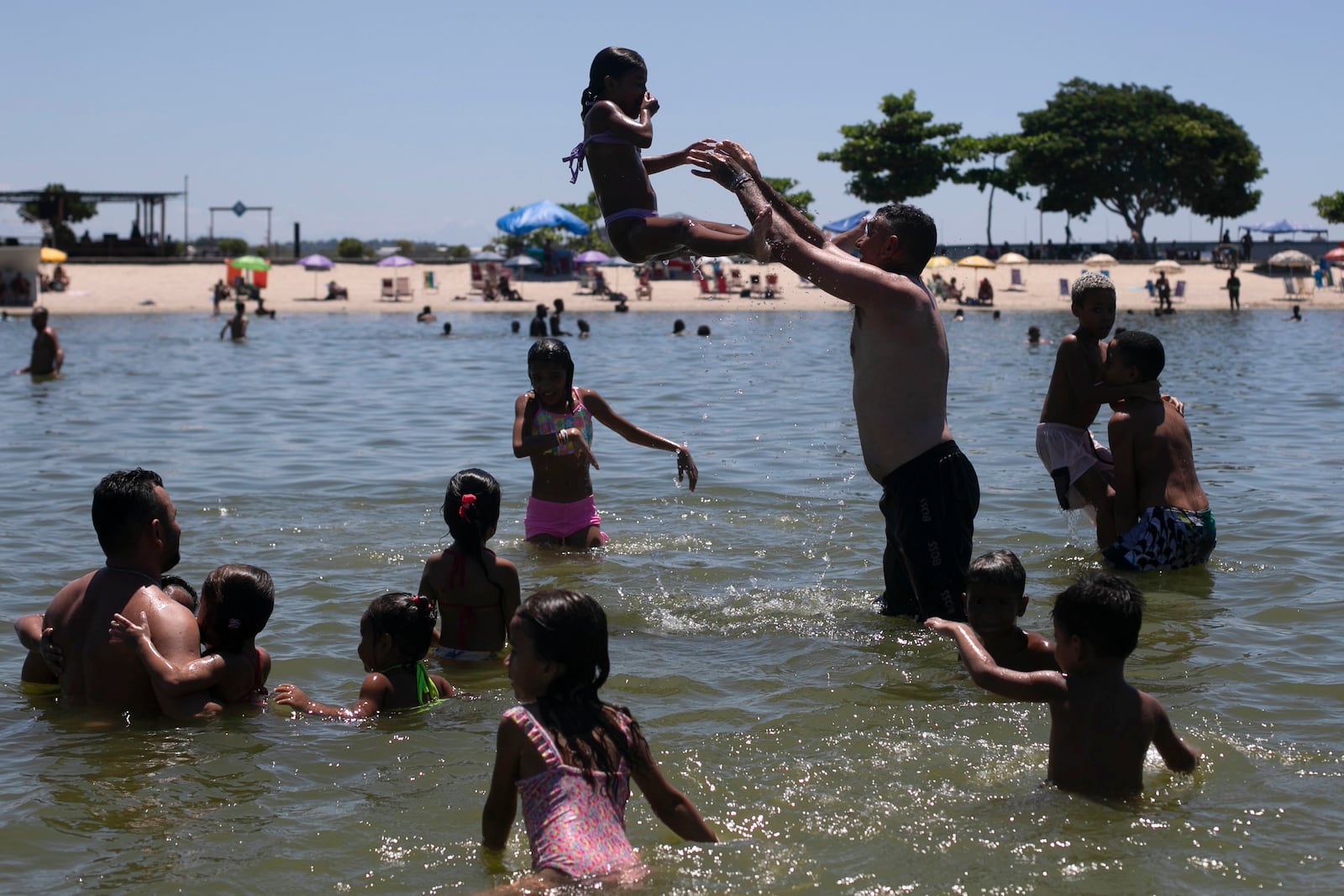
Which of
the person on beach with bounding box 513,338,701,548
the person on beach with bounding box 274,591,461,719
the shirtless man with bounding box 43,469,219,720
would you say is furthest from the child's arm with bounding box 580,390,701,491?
the shirtless man with bounding box 43,469,219,720

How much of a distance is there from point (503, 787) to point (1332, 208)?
6736 centimetres

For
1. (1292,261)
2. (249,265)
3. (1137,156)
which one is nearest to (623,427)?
(249,265)

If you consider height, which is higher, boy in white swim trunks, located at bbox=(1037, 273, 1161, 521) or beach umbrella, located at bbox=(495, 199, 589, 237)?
beach umbrella, located at bbox=(495, 199, 589, 237)

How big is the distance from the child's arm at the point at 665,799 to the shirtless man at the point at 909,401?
2.39 meters

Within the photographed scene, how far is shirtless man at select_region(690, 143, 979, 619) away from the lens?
5852 millimetres

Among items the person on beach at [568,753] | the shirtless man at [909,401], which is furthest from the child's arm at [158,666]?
the shirtless man at [909,401]

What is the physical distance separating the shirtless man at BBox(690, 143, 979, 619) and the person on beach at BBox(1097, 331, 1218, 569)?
1.94 metres

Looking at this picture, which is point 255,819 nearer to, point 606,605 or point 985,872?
point 985,872

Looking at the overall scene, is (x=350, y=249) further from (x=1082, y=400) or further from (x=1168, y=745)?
(x=1168, y=745)

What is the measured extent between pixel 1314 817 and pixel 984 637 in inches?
50.5

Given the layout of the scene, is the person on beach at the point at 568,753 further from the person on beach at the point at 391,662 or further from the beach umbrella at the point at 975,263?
the beach umbrella at the point at 975,263

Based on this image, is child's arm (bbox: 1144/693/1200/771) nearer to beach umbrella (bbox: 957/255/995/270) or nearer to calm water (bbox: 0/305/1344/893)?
calm water (bbox: 0/305/1344/893)

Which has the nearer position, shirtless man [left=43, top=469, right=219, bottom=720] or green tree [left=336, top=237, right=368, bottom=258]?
shirtless man [left=43, top=469, right=219, bottom=720]

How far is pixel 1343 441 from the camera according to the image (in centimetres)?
1428
